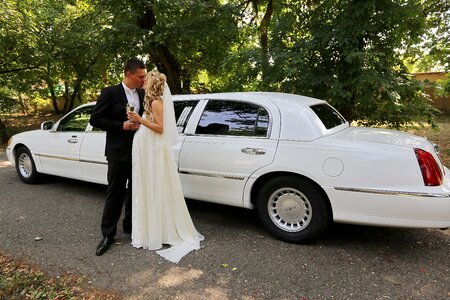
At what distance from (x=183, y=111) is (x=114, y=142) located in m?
1.12

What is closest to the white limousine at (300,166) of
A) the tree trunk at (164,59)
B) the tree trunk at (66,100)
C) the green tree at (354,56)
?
the green tree at (354,56)

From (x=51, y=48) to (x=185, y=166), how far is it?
10.8 m

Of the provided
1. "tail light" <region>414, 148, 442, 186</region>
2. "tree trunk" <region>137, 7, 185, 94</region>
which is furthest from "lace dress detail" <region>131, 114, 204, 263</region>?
"tree trunk" <region>137, 7, 185, 94</region>

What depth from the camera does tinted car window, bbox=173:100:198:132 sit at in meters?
4.34

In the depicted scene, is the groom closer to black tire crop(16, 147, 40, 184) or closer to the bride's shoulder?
the bride's shoulder

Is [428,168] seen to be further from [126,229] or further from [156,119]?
[126,229]

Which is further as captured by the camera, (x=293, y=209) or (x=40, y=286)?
(x=293, y=209)

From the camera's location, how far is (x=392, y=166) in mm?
3096

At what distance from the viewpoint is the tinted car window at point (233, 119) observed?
3855 millimetres

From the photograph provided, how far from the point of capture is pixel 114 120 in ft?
11.7

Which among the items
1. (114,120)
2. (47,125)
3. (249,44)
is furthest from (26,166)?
(249,44)

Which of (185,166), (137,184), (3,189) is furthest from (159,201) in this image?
(3,189)

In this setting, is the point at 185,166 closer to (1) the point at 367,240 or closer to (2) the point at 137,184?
(2) the point at 137,184

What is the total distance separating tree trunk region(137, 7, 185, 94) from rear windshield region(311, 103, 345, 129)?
6.55 meters
